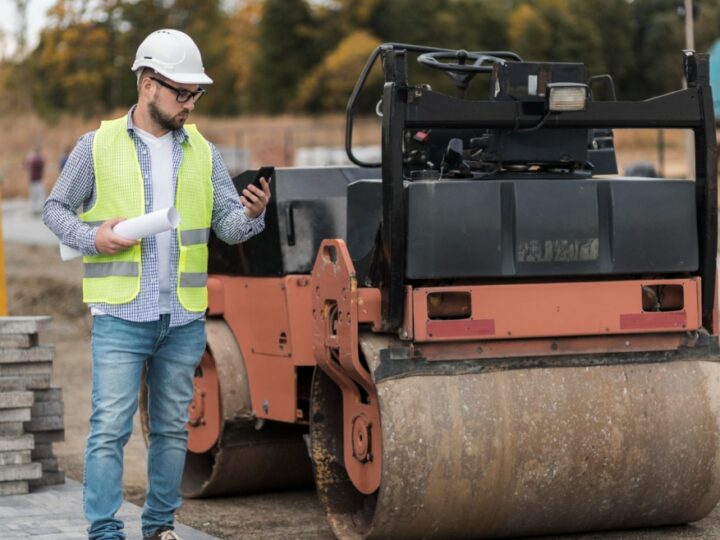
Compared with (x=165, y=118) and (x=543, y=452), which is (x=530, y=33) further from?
(x=165, y=118)

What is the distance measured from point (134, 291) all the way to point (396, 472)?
1129 mm

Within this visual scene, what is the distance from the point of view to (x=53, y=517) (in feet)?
20.7

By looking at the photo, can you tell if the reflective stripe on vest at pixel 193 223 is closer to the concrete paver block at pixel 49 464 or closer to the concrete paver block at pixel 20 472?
the concrete paver block at pixel 20 472

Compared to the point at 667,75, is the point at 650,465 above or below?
below

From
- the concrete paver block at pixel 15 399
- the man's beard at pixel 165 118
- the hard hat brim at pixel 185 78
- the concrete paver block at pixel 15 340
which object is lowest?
the concrete paver block at pixel 15 399

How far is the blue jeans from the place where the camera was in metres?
5.27

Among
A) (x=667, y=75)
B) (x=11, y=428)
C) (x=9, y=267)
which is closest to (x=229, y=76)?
(x=667, y=75)

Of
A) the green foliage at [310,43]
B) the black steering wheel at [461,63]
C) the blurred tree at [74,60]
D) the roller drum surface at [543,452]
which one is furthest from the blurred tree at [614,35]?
the roller drum surface at [543,452]

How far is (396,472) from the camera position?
5.43 metres

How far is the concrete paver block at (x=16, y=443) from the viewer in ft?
22.3

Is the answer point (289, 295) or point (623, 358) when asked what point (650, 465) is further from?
point (289, 295)

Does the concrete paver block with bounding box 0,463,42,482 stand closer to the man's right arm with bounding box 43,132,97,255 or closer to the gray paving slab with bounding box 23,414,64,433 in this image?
the gray paving slab with bounding box 23,414,64,433

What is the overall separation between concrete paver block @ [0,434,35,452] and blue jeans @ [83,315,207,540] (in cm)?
147

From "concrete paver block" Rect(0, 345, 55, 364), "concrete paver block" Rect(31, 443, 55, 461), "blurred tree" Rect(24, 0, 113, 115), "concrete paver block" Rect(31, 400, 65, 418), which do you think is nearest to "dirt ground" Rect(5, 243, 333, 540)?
"concrete paver block" Rect(31, 443, 55, 461)
